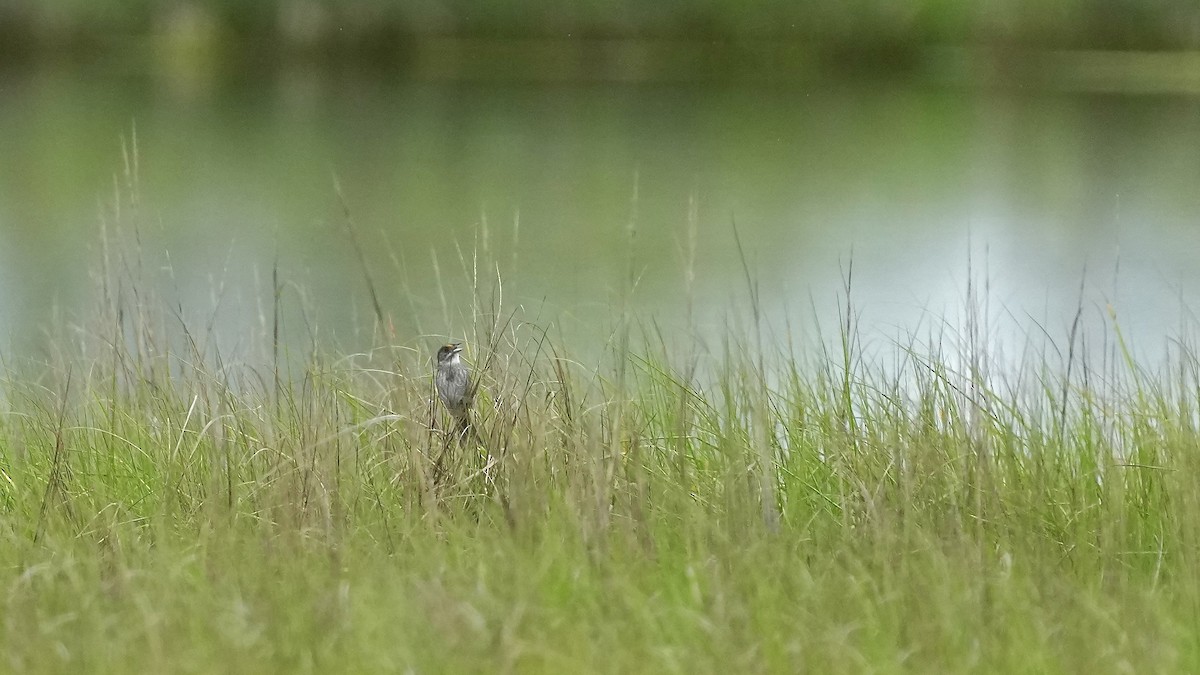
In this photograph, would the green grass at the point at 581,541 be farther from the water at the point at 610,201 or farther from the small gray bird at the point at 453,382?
the water at the point at 610,201

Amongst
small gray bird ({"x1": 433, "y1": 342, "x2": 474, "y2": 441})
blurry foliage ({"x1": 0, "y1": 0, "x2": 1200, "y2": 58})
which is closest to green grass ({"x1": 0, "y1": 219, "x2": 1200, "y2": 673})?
small gray bird ({"x1": 433, "y1": 342, "x2": 474, "y2": 441})

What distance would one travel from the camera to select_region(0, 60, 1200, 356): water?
7242 mm

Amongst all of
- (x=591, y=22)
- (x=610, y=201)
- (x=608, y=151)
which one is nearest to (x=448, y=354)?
(x=610, y=201)

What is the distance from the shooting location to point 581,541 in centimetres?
238

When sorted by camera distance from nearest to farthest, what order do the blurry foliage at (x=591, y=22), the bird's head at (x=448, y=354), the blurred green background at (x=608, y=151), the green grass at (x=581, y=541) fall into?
the green grass at (x=581, y=541)
the bird's head at (x=448, y=354)
the blurred green background at (x=608, y=151)
the blurry foliage at (x=591, y=22)

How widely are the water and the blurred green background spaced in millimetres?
71

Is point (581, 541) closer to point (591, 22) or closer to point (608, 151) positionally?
point (608, 151)

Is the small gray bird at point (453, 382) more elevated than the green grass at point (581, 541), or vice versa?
the small gray bird at point (453, 382)

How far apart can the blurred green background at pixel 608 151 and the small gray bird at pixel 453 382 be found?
274 millimetres

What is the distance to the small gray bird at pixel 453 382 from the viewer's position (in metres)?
2.60

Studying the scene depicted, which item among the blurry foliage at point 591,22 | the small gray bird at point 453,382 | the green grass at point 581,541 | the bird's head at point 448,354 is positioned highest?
the blurry foliage at point 591,22

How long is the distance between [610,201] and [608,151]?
443 centimetres

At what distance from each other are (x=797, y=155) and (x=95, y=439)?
16278 millimetres

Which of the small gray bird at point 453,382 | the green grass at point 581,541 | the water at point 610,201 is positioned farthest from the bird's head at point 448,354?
the water at point 610,201
